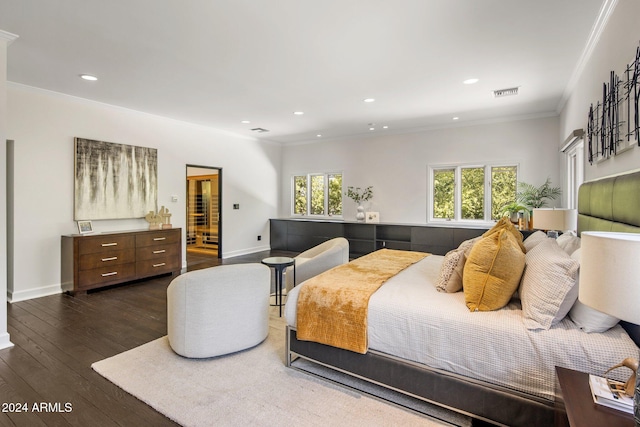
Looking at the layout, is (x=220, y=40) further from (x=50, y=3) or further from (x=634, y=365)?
(x=634, y=365)

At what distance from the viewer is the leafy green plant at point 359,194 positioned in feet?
23.7

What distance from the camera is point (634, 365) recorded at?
106 centimetres

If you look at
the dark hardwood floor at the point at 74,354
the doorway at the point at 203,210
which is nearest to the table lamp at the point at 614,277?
the dark hardwood floor at the point at 74,354

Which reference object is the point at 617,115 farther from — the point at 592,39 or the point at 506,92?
the point at 506,92

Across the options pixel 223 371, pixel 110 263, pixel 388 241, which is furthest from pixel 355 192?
pixel 223 371

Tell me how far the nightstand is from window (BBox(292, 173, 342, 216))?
650 cm

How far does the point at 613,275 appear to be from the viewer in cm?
93

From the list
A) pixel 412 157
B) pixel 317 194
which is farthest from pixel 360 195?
pixel 412 157

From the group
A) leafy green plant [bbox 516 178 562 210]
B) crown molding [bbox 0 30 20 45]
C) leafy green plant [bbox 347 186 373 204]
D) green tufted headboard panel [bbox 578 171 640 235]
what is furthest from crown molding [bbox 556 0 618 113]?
crown molding [bbox 0 30 20 45]

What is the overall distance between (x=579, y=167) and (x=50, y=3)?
5450 mm

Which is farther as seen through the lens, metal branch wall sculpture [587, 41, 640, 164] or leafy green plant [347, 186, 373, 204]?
leafy green plant [347, 186, 373, 204]

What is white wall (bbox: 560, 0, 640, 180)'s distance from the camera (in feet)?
6.50

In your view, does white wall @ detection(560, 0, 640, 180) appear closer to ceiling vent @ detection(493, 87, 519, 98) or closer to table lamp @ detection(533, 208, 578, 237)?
table lamp @ detection(533, 208, 578, 237)

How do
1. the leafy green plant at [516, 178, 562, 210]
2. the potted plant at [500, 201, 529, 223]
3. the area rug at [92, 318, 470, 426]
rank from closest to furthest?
the area rug at [92, 318, 470, 426] → the potted plant at [500, 201, 529, 223] → the leafy green plant at [516, 178, 562, 210]
